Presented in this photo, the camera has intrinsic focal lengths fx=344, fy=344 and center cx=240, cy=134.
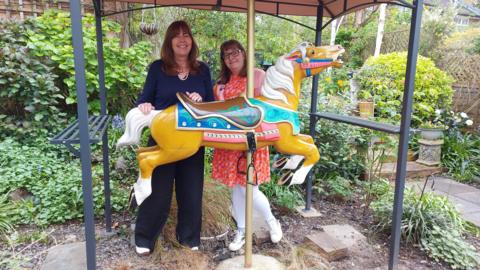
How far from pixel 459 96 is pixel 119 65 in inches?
220

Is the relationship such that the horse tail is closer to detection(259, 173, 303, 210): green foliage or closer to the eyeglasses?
the eyeglasses

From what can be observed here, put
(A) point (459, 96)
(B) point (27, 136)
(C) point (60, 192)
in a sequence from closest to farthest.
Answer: (C) point (60, 192), (B) point (27, 136), (A) point (459, 96)

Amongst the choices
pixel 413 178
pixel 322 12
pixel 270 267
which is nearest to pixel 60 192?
pixel 270 267

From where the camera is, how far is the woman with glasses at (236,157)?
2.29 m

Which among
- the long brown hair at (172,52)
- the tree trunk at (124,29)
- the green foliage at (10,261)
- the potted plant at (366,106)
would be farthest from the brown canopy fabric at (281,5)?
the tree trunk at (124,29)

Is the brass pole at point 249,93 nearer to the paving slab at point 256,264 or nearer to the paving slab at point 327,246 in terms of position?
the paving slab at point 256,264

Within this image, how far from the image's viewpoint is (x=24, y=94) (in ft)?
13.1

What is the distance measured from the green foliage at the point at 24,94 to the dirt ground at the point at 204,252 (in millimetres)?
1614

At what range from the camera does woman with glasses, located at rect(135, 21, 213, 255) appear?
2254 millimetres

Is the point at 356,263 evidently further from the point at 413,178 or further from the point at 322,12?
the point at 413,178

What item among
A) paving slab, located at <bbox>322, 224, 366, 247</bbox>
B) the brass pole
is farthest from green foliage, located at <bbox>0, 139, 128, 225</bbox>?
paving slab, located at <bbox>322, 224, 366, 247</bbox>

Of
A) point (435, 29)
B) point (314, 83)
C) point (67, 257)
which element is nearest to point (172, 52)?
point (314, 83)

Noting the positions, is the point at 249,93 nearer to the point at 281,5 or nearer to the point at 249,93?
the point at 249,93

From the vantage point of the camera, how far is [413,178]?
4.57 m
